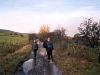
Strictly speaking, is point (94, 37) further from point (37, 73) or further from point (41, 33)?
point (41, 33)

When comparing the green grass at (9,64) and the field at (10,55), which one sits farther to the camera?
the field at (10,55)

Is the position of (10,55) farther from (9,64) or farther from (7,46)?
(9,64)

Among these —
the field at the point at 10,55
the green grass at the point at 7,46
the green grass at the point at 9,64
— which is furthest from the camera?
the green grass at the point at 7,46

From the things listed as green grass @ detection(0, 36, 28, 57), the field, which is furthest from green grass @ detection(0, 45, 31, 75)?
green grass @ detection(0, 36, 28, 57)

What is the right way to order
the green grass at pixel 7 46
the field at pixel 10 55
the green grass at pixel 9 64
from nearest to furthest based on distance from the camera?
the green grass at pixel 9 64 → the field at pixel 10 55 → the green grass at pixel 7 46

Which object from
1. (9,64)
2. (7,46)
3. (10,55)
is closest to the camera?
(9,64)

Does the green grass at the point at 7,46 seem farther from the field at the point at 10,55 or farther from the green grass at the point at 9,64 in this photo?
the green grass at the point at 9,64

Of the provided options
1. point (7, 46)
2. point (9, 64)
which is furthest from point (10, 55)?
point (9, 64)

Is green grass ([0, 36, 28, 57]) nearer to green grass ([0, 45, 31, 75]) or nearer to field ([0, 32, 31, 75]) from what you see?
field ([0, 32, 31, 75])

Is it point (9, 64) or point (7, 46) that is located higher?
point (7, 46)

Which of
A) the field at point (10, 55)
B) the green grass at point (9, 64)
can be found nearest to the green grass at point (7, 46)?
the field at point (10, 55)

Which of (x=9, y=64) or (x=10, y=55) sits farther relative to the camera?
(x=10, y=55)

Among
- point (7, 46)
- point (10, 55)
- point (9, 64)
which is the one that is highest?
point (7, 46)

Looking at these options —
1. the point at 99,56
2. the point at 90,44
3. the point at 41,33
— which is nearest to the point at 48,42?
the point at 99,56
